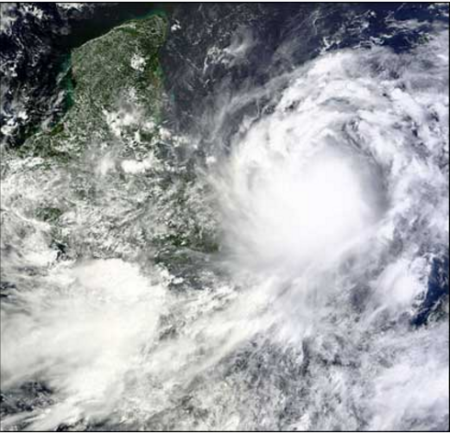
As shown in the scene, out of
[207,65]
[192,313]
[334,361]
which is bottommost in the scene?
[334,361]

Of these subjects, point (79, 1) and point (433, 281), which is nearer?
point (79, 1)

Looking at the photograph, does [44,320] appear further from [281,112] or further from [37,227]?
[281,112]

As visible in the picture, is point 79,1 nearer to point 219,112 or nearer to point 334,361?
point 219,112

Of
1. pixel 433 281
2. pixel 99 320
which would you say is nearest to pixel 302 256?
pixel 433 281

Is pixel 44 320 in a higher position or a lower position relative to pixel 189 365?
higher

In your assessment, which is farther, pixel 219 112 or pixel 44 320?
pixel 219 112

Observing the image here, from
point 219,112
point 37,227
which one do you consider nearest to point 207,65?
point 219,112
